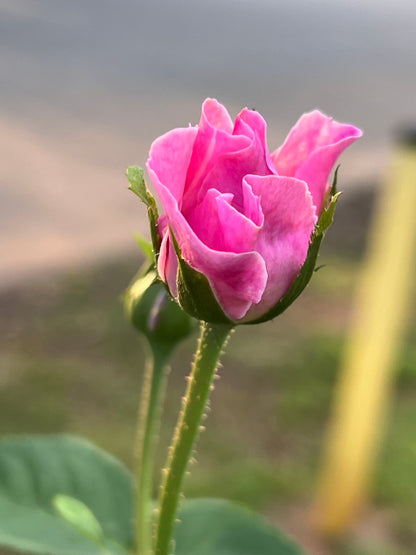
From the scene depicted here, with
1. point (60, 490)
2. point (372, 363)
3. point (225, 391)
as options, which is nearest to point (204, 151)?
point (60, 490)

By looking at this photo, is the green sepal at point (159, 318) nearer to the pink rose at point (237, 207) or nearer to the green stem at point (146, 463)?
the green stem at point (146, 463)

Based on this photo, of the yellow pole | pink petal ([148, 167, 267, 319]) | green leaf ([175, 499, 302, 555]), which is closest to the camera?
pink petal ([148, 167, 267, 319])

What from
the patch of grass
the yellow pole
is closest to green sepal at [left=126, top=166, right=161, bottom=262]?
the yellow pole

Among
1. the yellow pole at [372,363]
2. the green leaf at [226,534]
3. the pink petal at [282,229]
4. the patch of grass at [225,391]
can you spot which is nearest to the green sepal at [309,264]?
the pink petal at [282,229]

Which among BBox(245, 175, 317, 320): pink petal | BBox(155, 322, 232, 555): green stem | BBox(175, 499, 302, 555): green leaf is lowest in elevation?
BBox(175, 499, 302, 555): green leaf

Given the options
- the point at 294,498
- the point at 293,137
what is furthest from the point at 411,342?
the point at 293,137

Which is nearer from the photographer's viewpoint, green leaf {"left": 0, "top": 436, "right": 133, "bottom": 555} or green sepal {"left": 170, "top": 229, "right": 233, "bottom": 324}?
green sepal {"left": 170, "top": 229, "right": 233, "bottom": 324}

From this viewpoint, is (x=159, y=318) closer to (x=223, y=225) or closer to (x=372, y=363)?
(x=223, y=225)

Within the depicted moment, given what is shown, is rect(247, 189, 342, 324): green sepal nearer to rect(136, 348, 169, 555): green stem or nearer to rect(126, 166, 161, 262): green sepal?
rect(126, 166, 161, 262): green sepal
